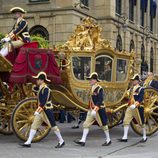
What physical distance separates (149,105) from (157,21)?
3551 centimetres

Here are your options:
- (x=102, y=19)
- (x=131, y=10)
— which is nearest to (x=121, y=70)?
(x=102, y=19)

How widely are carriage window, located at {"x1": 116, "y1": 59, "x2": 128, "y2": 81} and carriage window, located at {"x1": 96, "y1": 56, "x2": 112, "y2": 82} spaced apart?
11.5 inches

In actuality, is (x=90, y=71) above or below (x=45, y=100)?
above

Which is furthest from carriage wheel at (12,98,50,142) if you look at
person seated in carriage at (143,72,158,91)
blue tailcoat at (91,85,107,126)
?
person seated in carriage at (143,72,158,91)

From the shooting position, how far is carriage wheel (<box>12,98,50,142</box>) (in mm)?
10414

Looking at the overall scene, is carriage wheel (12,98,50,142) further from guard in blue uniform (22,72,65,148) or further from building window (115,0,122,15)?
building window (115,0,122,15)

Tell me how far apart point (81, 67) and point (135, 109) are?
1.74 m

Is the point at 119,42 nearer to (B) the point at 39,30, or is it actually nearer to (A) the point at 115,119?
(B) the point at 39,30

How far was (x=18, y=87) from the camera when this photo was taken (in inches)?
445

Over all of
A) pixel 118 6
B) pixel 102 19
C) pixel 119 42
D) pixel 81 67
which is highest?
pixel 118 6

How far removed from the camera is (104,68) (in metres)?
12.1

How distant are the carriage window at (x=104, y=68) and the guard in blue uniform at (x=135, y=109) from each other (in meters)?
0.87

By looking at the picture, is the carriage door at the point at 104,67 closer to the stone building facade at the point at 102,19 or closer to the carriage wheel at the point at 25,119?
the carriage wheel at the point at 25,119

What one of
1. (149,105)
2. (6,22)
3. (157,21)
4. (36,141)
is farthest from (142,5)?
(36,141)
